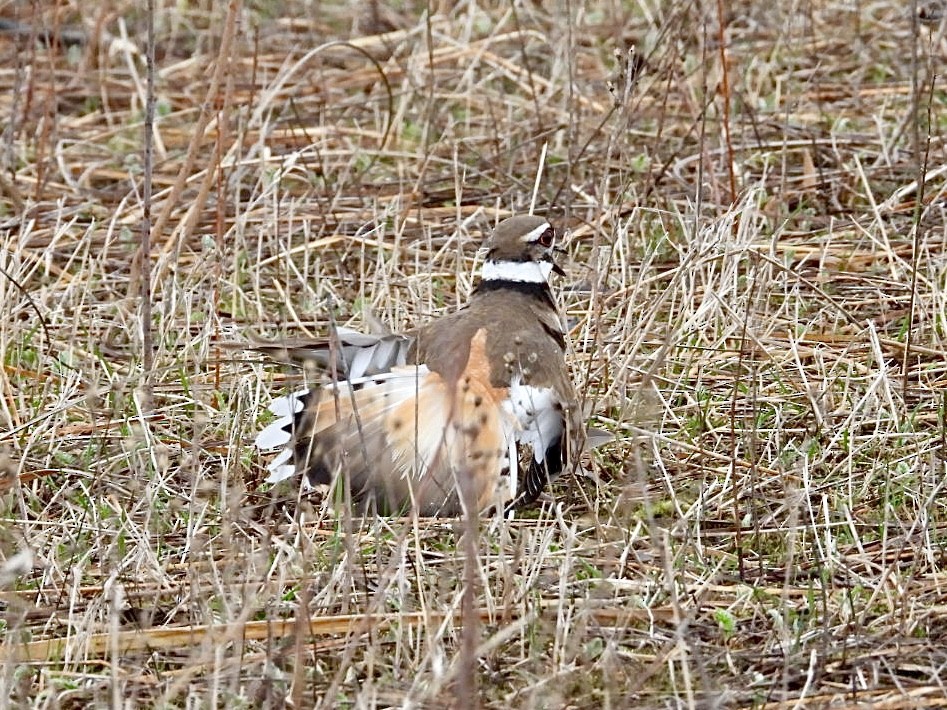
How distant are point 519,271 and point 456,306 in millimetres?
944

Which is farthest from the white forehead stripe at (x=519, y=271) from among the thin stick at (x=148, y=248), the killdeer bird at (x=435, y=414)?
the thin stick at (x=148, y=248)

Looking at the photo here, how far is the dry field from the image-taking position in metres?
3.63

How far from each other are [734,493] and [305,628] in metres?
1.21

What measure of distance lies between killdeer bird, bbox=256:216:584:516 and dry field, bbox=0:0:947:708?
13 cm

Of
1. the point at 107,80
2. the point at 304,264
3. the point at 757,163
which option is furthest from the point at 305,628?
the point at 107,80

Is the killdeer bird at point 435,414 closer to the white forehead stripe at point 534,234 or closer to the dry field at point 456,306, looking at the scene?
the dry field at point 456,306

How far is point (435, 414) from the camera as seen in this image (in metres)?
4.54

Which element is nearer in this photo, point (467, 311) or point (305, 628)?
point (305, 628)

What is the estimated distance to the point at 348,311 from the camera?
19.7ft

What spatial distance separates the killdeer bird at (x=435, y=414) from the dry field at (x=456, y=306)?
13cm

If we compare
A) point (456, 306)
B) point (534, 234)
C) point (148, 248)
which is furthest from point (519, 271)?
point (148, 248)

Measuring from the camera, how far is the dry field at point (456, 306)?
3631 millimetres

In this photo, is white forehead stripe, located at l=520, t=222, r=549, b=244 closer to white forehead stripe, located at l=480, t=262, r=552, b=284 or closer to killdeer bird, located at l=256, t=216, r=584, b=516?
white forehead stripe, located at l=480, t=262, r=552, b=284

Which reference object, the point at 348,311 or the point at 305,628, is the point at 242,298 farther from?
the point at 305,628
